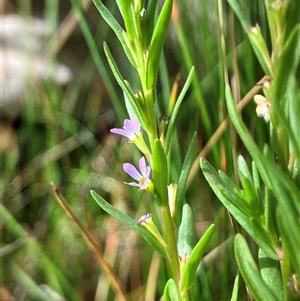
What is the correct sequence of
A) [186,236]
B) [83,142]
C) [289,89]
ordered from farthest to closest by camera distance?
[83,142], [186,236], [289,89]

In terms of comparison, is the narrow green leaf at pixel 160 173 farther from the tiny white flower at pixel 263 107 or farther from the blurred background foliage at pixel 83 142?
the blurred background foliage at pixel 83 142

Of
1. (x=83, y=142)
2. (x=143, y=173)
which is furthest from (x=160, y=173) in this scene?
(x=83, y=142)

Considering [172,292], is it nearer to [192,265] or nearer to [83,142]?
[192,265]

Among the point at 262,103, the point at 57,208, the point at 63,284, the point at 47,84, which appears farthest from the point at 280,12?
the point at 47,84

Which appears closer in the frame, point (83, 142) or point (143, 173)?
point (143, 173)

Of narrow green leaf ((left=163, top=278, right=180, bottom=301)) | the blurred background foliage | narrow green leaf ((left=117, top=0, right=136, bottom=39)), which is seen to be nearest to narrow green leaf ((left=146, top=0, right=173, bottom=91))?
narrow green leaf ((left=117, top=0, right=136, bottom=39))

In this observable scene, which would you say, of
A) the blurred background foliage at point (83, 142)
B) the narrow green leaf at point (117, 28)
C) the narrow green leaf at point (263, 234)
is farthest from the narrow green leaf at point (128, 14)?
the blurred background foliage at point (83, 142)

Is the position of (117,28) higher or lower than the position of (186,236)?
higher

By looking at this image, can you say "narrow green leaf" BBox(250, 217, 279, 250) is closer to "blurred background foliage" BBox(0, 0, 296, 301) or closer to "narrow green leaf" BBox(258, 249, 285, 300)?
"narrow green leaf" BBox(258, 249, 285, 300)
